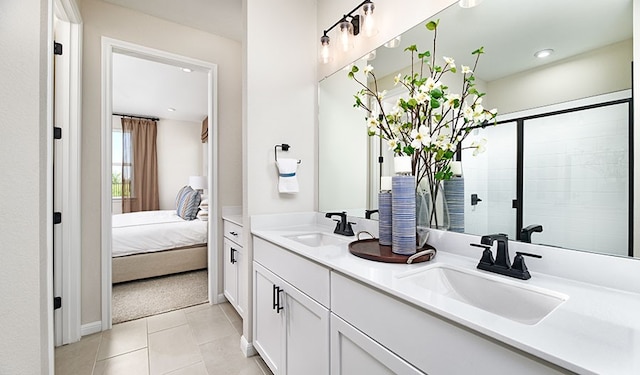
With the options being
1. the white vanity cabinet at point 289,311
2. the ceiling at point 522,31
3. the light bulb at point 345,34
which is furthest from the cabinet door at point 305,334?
the light bulb at point 345,34

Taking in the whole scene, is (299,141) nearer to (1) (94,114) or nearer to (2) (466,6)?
(2) (466,6)

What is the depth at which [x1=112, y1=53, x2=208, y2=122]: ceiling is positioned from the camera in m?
3.32

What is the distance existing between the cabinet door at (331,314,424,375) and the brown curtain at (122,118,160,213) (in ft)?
19.3

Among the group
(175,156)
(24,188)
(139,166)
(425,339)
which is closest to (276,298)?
(425,339)

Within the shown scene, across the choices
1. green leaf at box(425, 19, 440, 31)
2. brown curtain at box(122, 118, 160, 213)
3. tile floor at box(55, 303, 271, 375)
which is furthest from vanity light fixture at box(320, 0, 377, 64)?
brown curtain at box(122, 118, 160, 213)

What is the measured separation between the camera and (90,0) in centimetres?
216

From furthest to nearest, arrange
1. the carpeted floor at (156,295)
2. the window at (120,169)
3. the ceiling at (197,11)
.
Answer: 1. the window at (120,169)
2. the carpeted floor at (156,295)
3. the ceiling at (197,11)

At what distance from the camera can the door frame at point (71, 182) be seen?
1984mm

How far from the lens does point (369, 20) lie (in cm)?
154

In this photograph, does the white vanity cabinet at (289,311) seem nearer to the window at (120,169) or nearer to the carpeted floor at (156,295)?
the carpeted floor at (156,295)

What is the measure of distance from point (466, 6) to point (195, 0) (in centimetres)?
204

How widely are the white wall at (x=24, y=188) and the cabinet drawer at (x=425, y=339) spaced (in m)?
1.15

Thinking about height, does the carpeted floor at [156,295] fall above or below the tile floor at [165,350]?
above

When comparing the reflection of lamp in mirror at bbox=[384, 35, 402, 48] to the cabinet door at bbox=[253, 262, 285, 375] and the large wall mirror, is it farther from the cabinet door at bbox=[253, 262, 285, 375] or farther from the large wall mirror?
the cabinet door at bbox=[253, 262, 285, 375]
